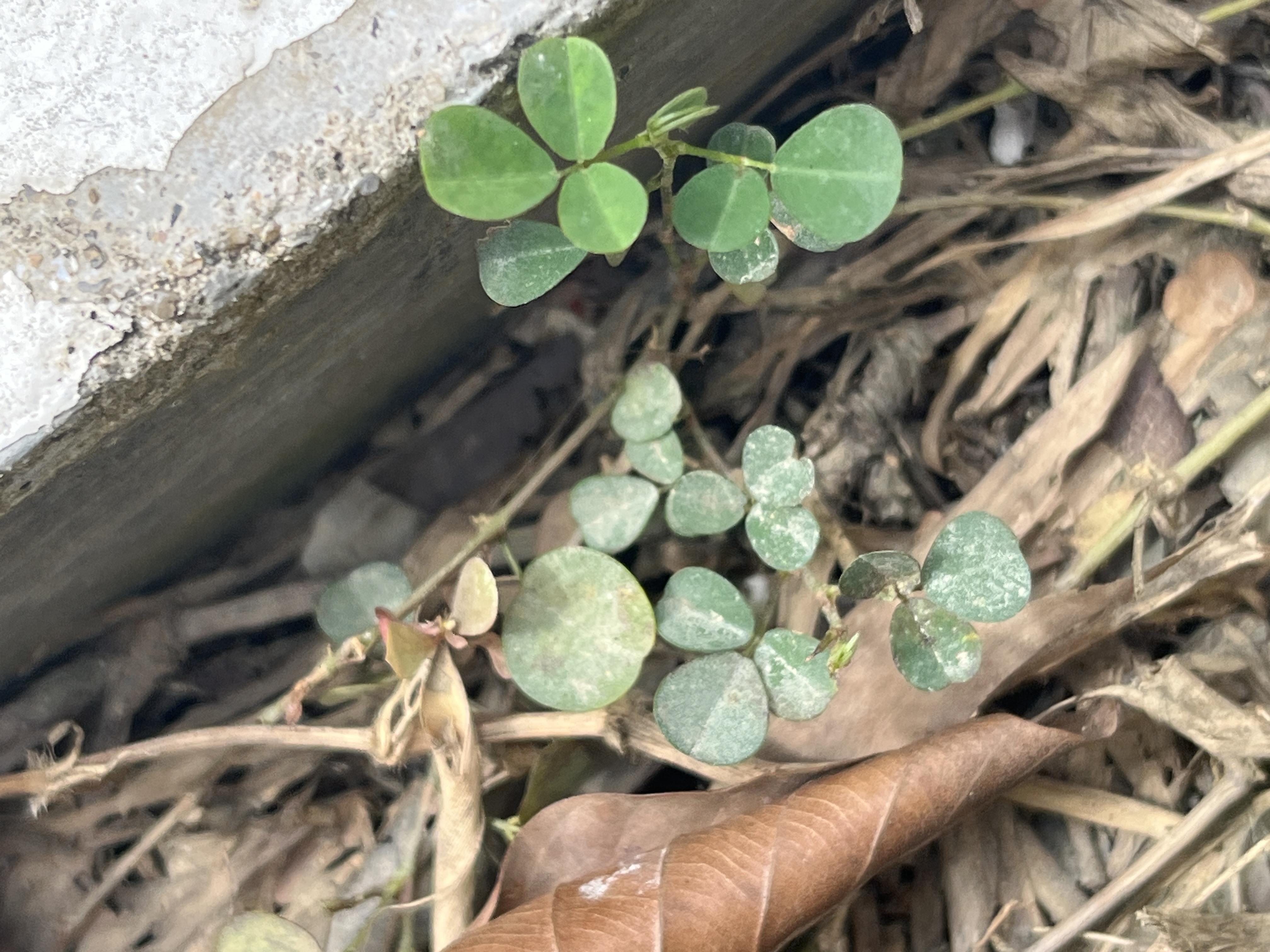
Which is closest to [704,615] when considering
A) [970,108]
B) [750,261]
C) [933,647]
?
[933,647]

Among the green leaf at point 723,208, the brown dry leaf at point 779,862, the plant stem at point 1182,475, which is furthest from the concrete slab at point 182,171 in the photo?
the plant stem at point 1182,475

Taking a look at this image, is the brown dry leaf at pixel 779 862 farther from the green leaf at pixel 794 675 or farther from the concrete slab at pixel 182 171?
the concrete slab at pixel 182 171

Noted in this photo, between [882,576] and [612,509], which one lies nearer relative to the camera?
[882,576]

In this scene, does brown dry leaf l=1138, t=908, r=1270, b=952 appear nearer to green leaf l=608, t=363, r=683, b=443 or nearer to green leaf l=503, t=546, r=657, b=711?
green leaf l=503, t=546, r=657, b=711

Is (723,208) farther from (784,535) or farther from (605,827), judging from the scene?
→ (605,827)

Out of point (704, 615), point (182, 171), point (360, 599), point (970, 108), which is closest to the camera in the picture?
point (182, 171)

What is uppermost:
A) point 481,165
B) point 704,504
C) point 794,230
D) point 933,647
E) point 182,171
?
point 182,171

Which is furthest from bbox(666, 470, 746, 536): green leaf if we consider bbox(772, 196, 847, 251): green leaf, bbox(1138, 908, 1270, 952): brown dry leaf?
bbox(1138, 908, 1270, 952): brown dry leaf

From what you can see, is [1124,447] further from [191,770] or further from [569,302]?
[191,770]
